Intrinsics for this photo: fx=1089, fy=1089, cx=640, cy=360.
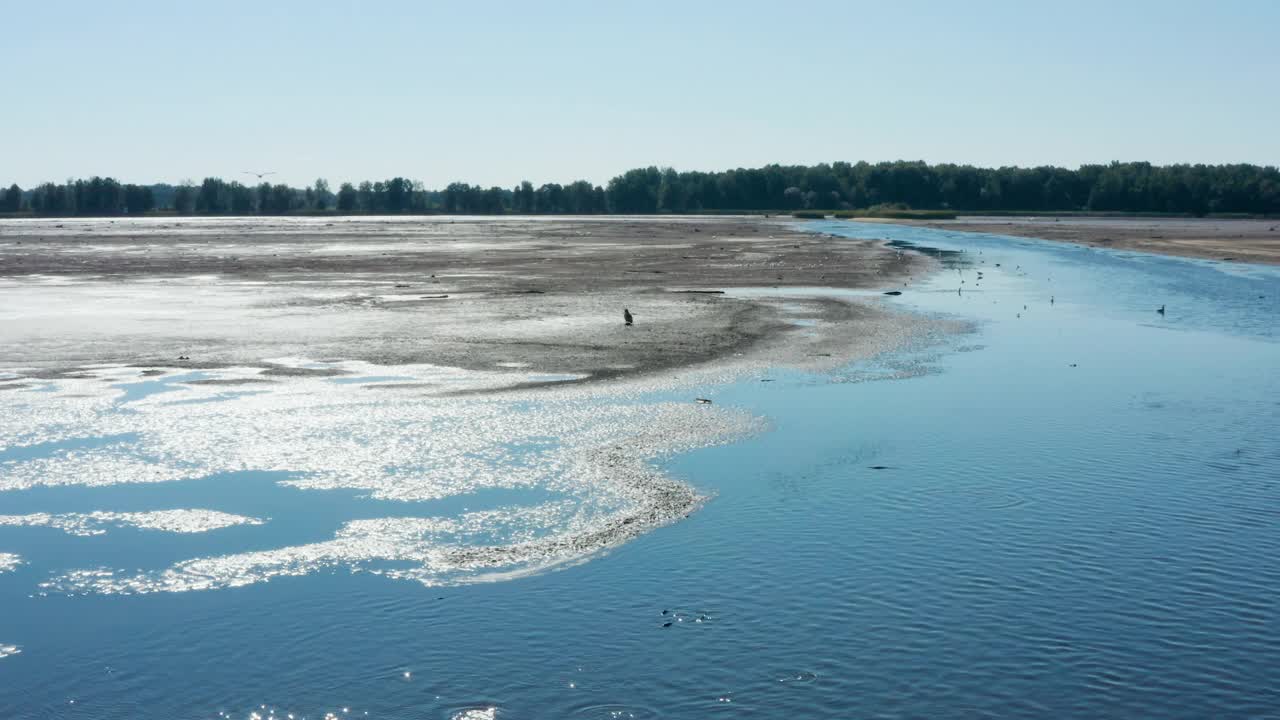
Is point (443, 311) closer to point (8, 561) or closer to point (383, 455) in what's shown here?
point (383, 455)

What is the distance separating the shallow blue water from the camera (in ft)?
32.5

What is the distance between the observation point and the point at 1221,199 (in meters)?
187

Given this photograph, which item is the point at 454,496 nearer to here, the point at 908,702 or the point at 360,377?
the point at 908,702

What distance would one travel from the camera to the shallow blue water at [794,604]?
9.91m

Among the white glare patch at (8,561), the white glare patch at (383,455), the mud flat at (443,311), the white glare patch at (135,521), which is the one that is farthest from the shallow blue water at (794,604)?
the mud flat at (443,311)

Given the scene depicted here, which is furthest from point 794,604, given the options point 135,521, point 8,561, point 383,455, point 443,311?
point 443,311

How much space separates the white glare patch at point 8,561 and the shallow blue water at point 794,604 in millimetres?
149

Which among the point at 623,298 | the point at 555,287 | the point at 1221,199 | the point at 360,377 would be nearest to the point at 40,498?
the point at 360,377

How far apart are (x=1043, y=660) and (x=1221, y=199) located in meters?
203

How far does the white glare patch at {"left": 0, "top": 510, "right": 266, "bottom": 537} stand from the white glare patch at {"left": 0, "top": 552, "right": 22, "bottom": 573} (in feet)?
2.99

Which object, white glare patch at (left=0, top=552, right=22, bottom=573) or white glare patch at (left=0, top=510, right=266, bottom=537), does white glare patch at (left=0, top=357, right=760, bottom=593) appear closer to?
white glare patch at (left=0, top=510, right=266, bottom=537)

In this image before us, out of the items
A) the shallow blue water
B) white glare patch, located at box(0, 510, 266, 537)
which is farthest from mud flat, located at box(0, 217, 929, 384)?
white glare patch, located at box(0, 510, 266, 537)

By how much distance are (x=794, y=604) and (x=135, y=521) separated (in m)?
9.18

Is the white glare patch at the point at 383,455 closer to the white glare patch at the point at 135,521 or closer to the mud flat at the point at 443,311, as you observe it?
the white glare patch at the point at 135,521
